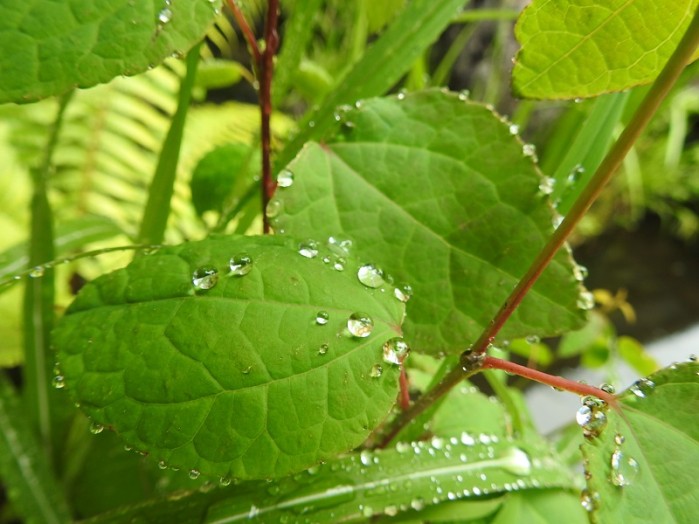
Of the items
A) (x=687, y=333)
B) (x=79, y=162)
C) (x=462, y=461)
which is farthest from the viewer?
(x=687, y=333)

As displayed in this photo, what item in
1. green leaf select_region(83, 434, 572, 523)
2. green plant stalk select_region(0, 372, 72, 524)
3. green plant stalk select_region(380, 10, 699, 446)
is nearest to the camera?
green plant stalk select_region(380, 10, 699, 446)

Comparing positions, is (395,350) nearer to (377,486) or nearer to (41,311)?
(377,486)

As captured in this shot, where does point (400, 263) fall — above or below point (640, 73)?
below

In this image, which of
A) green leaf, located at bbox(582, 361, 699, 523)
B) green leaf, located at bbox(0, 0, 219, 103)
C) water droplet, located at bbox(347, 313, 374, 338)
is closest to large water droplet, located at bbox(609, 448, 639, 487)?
green leaf, located at bbox(582, 361, 699, 523)

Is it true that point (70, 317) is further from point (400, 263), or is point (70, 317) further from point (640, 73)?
point (640, 73)

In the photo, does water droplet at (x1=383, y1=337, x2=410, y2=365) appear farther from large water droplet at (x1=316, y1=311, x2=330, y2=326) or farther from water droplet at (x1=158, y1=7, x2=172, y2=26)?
water droplet at (x1=158, y1=7, x2=172, y2=26)

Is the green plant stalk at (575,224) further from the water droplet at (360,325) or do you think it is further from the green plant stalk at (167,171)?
the green plant stalk at (167,171)

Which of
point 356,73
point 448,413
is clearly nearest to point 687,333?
point 448,413
